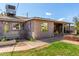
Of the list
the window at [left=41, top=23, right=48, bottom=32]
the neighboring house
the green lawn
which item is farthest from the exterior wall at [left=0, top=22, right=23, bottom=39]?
the green lawn

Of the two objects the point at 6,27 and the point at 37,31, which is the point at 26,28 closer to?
the point at 37,31

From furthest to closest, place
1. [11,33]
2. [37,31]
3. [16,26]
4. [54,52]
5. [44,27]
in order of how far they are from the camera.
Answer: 1. [44,27]
2. [16,26]
3. [11,33]
4. [37,31]
5. [54,52]

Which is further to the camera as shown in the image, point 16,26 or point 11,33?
point 16,26

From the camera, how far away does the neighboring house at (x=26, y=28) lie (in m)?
7.98

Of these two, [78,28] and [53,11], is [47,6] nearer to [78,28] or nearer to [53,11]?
[53,11]

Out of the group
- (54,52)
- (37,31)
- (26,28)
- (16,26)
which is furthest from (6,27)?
(54,52)

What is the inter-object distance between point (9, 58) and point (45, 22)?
503 cm

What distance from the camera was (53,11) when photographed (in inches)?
243

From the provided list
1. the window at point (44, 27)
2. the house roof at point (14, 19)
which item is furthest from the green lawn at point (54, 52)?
the house roof at point (14, 19)

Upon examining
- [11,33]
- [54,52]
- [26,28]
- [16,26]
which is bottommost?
[54,52]

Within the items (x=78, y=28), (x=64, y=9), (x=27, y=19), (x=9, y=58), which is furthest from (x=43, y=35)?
(x=9, y=58)

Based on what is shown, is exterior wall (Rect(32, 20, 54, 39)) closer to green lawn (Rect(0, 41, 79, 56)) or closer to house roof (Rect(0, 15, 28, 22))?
house roof (Rect(0, 15, 28, 22))

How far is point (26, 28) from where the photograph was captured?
8.61 m

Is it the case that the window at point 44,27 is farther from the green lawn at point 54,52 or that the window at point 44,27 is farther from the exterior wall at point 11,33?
the green lawn at point 54,52
